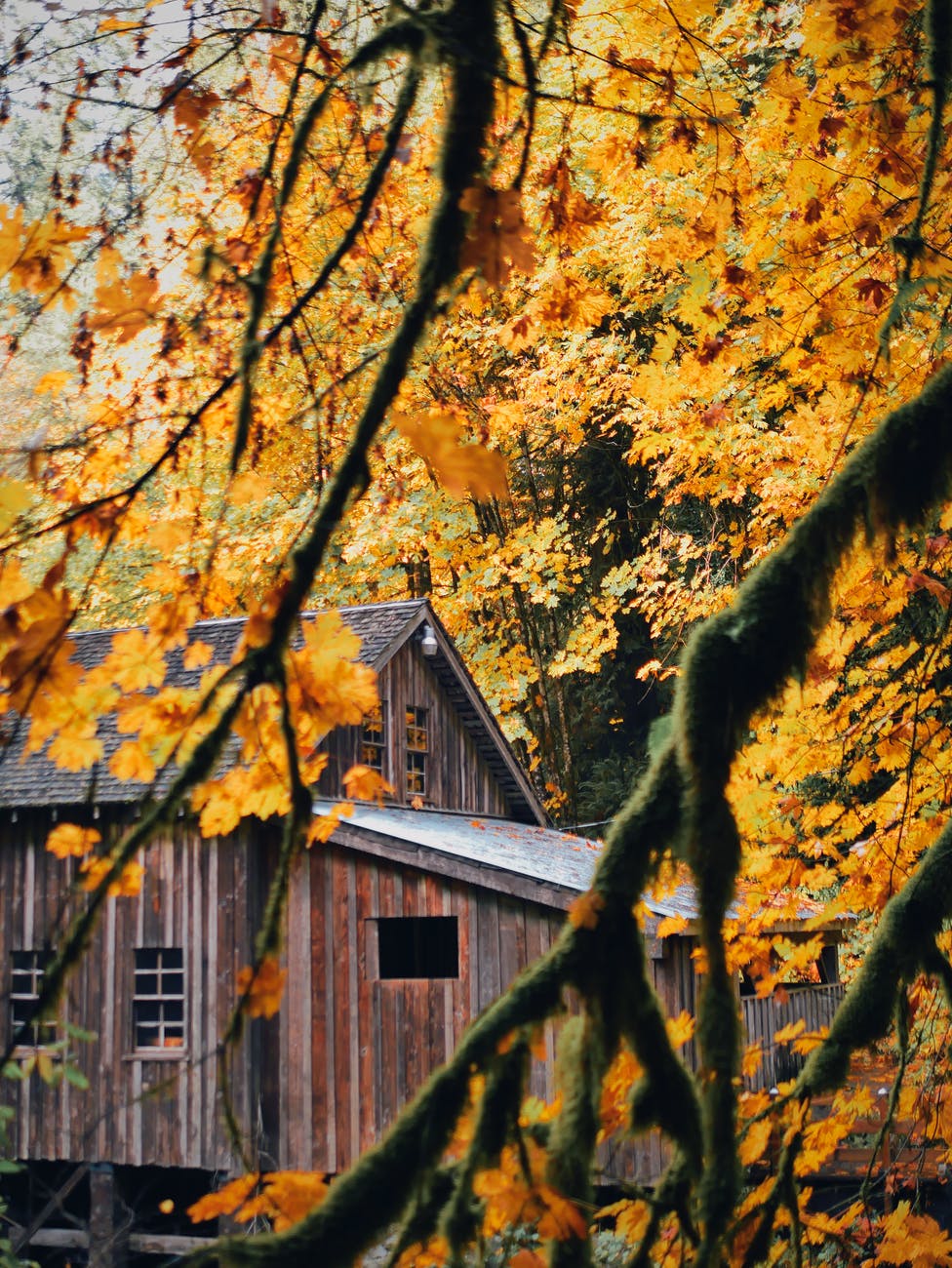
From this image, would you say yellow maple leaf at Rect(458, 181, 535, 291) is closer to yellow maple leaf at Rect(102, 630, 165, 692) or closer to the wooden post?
yellow maple leaf at Rect(102, 630, 165, 692)

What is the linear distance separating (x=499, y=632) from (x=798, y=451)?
12.7m

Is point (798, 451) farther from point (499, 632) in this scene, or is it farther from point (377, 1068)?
point (499, 632)

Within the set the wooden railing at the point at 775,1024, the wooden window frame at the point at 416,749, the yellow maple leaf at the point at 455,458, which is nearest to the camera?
the yellow maple leaf at the point at 455,458

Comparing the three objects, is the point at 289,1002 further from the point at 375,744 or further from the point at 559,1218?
the point at 559,1218

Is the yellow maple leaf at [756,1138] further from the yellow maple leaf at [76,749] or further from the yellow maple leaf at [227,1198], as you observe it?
the yellow maple leaf at [76,749]

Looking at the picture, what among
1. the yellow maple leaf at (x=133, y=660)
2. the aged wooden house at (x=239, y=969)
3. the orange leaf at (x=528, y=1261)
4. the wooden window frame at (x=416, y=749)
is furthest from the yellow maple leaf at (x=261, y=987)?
the wooden window frame at (x=416, y=749)

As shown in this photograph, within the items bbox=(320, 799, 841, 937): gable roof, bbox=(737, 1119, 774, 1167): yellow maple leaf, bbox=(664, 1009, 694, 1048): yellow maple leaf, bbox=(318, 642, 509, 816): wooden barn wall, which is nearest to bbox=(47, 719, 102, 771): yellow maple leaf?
bbox=(737, 1119, 774, 1167): yellow maple leaf

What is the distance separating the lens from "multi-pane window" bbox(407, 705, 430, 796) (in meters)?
16.7

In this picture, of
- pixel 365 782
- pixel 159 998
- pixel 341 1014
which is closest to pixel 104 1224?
Result: pixel 159 998

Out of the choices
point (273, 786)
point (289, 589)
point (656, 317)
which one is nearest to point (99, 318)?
point (289, 589)

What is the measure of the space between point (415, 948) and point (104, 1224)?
525cm

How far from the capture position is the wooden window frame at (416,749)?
1672 cm

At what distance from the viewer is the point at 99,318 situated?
2301 millimetres

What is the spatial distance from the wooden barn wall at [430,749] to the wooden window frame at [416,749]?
0.06 metres
